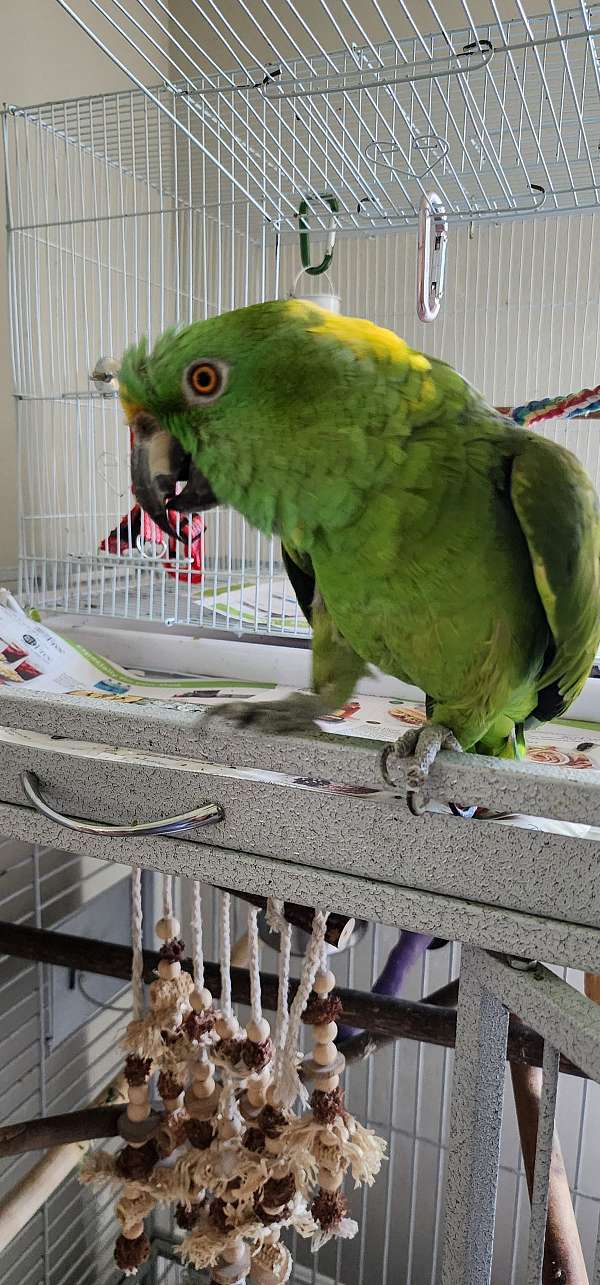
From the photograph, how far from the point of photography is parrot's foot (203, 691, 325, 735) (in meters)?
0.54

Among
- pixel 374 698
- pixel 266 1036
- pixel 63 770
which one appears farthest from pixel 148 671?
pixel 63 770

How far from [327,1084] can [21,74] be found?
1655 millimetres

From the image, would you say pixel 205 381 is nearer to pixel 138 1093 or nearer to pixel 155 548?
pixel 138 1093

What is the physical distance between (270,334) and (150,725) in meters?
0.29

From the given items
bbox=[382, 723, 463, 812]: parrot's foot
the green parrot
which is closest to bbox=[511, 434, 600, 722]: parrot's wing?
the green parrot

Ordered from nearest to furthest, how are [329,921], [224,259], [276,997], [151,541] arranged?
[329,921] → [276,997] → [151,541] → [224,259]

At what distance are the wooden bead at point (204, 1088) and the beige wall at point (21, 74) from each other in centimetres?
101

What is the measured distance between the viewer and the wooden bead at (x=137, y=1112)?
31.2 inches

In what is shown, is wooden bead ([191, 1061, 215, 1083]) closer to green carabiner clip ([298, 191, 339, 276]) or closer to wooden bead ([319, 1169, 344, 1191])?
wooden bead ([319, 1169, 344, 1191])

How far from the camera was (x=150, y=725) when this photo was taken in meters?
0.43

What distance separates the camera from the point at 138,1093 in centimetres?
79

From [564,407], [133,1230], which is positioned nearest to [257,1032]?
[133,1230]

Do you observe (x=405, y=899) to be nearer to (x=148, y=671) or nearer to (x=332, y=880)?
(x=332, y=880)

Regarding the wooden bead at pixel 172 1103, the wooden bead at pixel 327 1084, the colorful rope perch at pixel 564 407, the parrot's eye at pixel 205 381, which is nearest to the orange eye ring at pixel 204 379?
the parrot's eye at pixel 205 381
